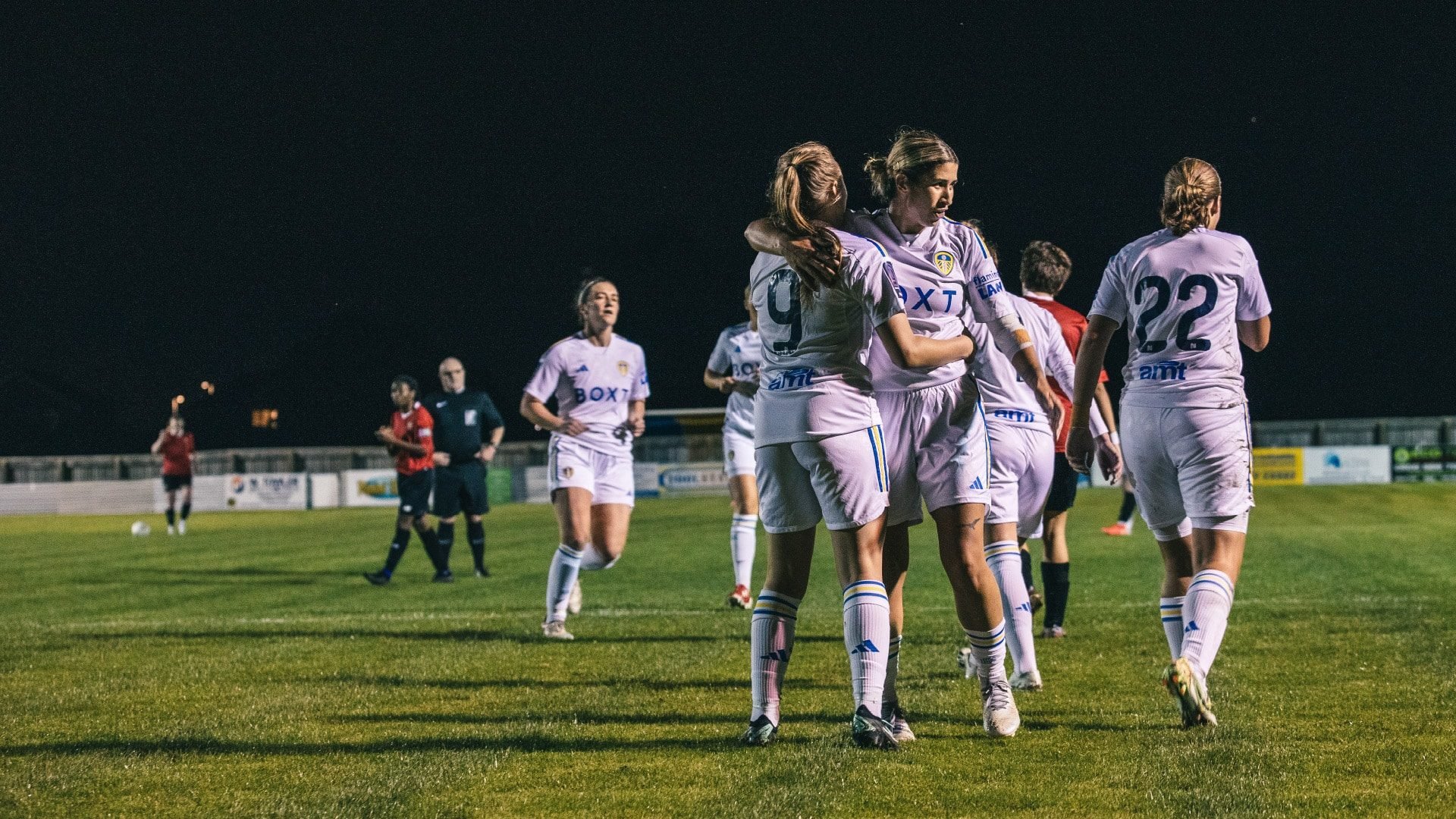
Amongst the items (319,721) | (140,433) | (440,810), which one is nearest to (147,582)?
(319,721)

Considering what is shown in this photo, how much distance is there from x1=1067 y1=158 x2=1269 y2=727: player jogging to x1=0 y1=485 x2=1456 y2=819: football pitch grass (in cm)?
55

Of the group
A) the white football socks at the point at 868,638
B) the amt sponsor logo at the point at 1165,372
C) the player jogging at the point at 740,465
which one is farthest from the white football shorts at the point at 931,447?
the player jogging at the point at 740,465

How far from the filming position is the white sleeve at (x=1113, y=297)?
5371 mm

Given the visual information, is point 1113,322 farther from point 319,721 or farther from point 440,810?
point 319,721

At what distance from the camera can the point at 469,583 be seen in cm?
1348

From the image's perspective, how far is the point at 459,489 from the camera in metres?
14.4

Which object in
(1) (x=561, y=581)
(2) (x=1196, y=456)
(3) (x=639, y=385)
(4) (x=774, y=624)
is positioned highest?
(3) (x=639, y=385)

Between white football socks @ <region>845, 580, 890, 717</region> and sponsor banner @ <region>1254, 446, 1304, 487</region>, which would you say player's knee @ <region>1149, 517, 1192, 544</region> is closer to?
white football socks @ <region>845, 580, 890, 717</region>

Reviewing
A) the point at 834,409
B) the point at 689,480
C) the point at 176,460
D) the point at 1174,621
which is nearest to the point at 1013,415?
the point at 1174,621

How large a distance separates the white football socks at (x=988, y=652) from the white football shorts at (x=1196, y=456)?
0.73 m

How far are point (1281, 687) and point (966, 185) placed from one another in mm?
45768

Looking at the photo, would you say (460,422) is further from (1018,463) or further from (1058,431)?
(1018,463)

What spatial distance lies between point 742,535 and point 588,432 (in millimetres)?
2042

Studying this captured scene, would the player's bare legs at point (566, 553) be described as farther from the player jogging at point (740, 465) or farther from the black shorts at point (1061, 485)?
the black shorts at point (1061, 485)
